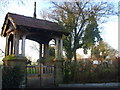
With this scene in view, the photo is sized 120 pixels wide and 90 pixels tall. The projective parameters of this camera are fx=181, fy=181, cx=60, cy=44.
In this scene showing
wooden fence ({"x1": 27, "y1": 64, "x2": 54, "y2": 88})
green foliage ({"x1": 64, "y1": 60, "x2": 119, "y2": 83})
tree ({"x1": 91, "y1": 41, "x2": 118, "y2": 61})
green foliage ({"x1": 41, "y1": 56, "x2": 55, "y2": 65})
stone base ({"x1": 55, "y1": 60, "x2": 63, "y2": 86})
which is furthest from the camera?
tree ({"x1": 91, "y1": 41, "x2": 118, "y2": 61})

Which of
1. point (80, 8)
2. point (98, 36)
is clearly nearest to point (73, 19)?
point (80, 8)

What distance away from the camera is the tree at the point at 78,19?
1780cm

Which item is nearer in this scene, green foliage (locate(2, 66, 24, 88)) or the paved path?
green foliage (locate(2, 66, 24, 88))

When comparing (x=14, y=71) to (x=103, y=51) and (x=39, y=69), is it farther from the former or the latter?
(x=103, y=51)

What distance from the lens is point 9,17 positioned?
11.3 metres

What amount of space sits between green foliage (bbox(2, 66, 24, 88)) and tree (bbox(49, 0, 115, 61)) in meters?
8.23

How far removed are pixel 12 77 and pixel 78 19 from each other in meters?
10.5

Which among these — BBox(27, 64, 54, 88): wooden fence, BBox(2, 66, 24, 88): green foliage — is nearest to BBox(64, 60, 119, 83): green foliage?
BBox(27, 64, 54, 88): wooden fence

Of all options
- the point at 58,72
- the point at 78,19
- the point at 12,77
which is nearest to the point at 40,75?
the point at 58,72

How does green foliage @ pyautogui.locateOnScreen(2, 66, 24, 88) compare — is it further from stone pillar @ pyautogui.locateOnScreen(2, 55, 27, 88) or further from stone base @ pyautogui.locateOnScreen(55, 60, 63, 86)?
stone base @ pyautogui.locateOnScreen(55, 60, 63, 86)

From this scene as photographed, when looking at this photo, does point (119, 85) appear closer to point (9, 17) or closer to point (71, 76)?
point (71, 76)

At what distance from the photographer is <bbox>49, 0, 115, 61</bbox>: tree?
17.8 metres

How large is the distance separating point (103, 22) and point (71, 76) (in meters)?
9.01

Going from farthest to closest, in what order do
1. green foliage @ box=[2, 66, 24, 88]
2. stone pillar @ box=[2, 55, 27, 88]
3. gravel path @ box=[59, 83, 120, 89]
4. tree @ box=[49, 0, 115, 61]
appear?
tree @ box=[49, 0, 115, 61] → gravel path @ box=[59, 83, 120, 89] → stone pillar @ box=[2, 55, 27, 88] → green foliage @ box=[2, 66, 24, 88]
